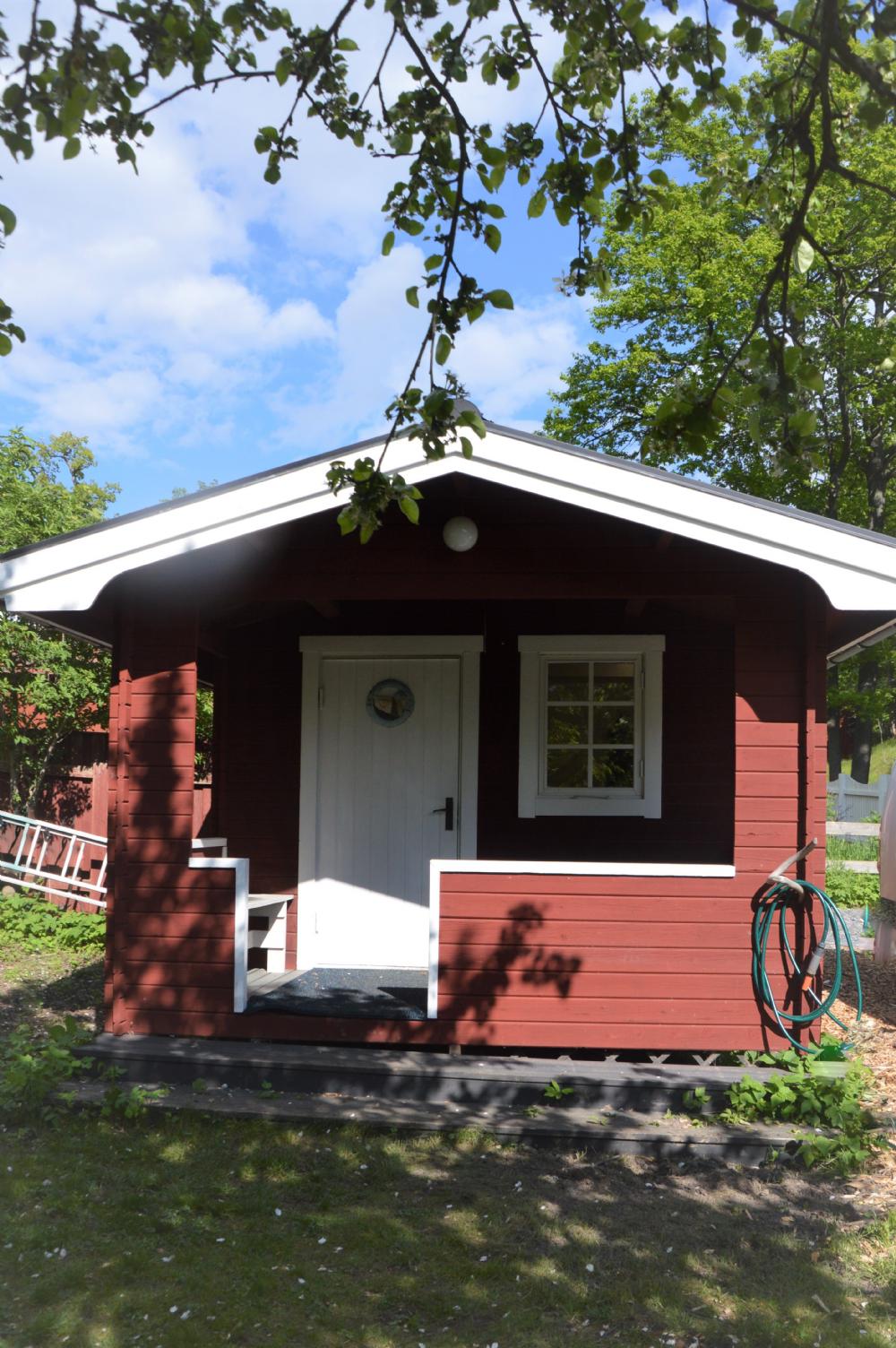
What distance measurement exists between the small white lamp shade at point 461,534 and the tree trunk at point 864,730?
707 inches

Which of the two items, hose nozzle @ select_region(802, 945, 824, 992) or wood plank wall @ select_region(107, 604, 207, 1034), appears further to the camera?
wood plank wall @ select_region(107, 604, 207, 1034)

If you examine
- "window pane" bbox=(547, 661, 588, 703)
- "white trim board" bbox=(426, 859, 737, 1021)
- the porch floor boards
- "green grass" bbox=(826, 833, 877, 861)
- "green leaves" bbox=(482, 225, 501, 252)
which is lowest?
the porch floor boards

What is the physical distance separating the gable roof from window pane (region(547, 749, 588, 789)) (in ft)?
6.94

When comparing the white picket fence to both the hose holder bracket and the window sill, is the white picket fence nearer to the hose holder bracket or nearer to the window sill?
the window sill

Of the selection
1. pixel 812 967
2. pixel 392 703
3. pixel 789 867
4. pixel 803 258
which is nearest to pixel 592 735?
pixel 392 703

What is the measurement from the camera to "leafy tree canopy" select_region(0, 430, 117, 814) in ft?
40.2

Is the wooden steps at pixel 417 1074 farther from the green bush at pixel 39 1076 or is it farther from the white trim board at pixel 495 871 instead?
the white trim board at pixel 495 871

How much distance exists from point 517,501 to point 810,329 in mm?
14938

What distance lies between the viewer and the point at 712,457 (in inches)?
808

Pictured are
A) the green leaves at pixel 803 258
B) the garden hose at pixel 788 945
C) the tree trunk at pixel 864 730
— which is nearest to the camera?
the green leaves at pixel 803 258

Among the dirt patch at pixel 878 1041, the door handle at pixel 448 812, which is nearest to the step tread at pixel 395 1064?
the dirt patch at pixel 878 1041

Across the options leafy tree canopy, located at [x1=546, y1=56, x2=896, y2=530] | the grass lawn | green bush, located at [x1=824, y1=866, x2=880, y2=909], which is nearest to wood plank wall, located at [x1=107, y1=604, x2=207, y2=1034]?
the grass lawn

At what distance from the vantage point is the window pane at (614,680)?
23.9 feet

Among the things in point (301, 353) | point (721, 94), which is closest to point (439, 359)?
point (721, 94)
